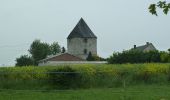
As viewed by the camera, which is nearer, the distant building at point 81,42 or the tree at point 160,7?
the tree at point 160,7

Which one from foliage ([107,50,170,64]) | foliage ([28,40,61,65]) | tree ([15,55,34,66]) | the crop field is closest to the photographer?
the crop field

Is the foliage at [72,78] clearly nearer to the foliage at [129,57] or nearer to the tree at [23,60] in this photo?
the foliage at [129,57]

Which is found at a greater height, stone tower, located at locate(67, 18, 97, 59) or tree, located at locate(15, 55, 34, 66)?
stone tower, located at locate(67, 18, 97, 59)

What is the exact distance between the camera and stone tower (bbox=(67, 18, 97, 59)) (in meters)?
103

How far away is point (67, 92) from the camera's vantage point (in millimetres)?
21469

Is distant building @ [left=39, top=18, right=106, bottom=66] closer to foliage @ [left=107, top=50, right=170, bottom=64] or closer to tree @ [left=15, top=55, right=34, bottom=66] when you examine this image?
tree @ [left=15, top=55, right=34, bottom=66]

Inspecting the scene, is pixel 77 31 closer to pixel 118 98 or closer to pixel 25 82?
pixel 25 82

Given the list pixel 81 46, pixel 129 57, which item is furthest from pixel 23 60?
pixel 129 57

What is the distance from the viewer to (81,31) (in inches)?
4114

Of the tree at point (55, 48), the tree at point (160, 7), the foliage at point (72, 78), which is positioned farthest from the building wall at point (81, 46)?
the tree at point (160, 7)

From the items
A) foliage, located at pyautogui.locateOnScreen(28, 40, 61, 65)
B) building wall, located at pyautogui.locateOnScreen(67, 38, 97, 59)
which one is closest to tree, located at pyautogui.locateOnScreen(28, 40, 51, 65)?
foliage, located at pyautogui.locateOnScreen(28, 40, 61, 65)

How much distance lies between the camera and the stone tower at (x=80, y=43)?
339ft

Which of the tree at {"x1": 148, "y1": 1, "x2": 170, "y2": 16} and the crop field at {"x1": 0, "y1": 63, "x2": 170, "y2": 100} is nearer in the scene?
the tree at {"x1": 148, "y1": 1, "x2": 170, "y2": 16}

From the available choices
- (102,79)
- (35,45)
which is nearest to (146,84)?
(102,79)
